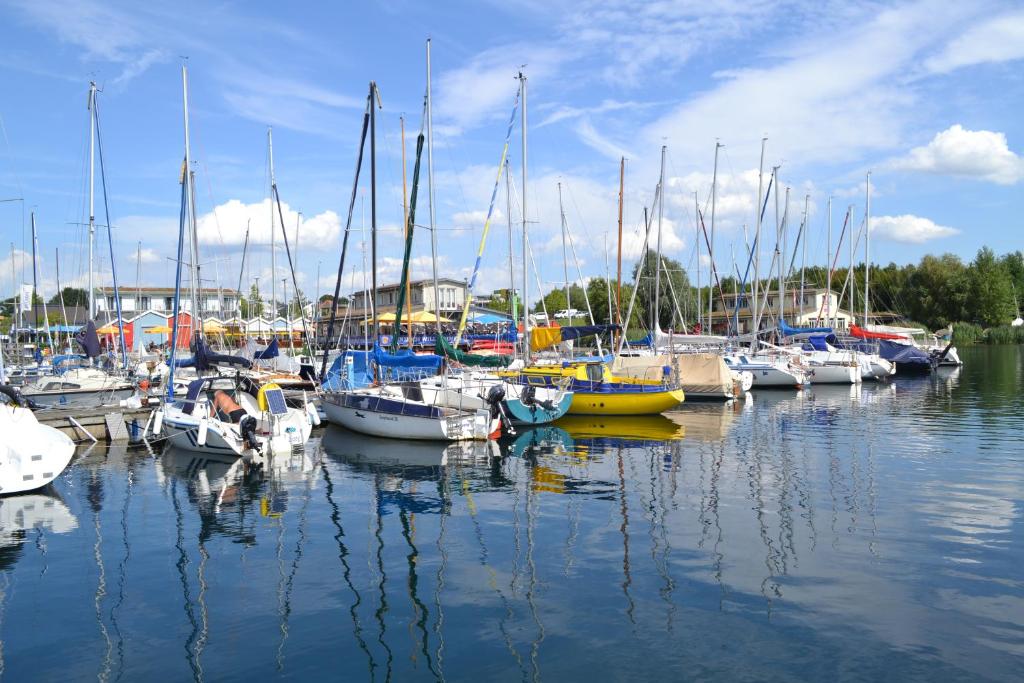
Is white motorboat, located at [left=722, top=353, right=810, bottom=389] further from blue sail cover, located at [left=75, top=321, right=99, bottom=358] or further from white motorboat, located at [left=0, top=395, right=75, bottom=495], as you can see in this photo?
white motorboat, located at [left=0, top=395, right=75, bottom=495]

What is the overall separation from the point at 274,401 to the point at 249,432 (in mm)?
1917

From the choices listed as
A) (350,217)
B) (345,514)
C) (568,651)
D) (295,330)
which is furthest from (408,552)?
(295,330)

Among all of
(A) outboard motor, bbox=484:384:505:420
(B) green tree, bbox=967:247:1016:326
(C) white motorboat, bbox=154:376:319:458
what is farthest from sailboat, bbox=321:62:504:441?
(B) green tree, bbox=967:247:1016:326

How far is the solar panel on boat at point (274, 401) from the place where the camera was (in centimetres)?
2603

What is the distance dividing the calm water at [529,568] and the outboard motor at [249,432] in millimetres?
976

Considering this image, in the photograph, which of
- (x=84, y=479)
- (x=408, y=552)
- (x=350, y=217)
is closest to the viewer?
(x=408, y=552)

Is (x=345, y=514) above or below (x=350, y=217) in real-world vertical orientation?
below

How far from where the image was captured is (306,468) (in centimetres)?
2406

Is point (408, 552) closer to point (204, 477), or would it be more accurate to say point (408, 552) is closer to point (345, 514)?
point (345, 514)

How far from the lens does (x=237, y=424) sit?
25.4 meters

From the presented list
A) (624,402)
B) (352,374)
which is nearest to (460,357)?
(352,374)

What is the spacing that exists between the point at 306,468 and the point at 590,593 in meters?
13.7

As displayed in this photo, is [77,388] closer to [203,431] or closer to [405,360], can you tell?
[203,431]

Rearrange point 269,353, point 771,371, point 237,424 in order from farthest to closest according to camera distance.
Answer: point 771,371
point 269,353
point 237,424
